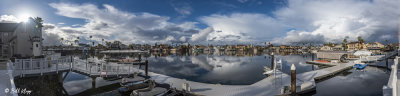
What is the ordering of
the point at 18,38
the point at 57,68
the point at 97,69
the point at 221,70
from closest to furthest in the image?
the point at 57,68 < the point at 97,69 < the point at 18,38 < the point at 221,70

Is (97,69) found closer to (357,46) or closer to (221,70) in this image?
(221,70)

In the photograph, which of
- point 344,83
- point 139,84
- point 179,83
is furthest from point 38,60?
point 344,83

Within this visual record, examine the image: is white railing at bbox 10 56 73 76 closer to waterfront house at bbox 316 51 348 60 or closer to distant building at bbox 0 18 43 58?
distant building at bbox 0 18 43 58

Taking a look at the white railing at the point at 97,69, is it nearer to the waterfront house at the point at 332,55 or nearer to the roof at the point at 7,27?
the roof at the point at 7,27

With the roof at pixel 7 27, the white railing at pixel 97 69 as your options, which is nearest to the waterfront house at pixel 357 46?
the white railing at pixel 97 69

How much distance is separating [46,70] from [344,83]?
35.9m

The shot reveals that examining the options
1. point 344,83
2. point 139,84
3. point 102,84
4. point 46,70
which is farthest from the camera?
point 344,83

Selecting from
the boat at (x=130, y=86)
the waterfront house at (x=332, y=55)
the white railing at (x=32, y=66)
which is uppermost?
the white railing at (x=32, y=66)

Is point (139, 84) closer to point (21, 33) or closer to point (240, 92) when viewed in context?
point (240, 92)

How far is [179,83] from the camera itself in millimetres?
18156

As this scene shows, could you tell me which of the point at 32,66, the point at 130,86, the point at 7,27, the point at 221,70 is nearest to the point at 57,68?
the point at 32,66

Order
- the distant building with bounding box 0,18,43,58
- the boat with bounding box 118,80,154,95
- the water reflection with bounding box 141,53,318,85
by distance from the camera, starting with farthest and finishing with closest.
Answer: the distant building with bounding box 0,18,43,58
the water reflection with bounding box 141,53,318,85
the boat with bounding box 118,80,154,95

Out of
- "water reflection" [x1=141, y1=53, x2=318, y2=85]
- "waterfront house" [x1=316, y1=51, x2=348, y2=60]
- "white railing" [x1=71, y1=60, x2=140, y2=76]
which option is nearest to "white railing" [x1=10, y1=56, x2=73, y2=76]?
"white railing" [x1=71, y1=60, x2=140, y2=76]

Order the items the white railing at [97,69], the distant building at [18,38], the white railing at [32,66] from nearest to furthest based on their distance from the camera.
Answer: the white railing at [32,66] < the white railing at [97,69] < the distant building at [18,38]
